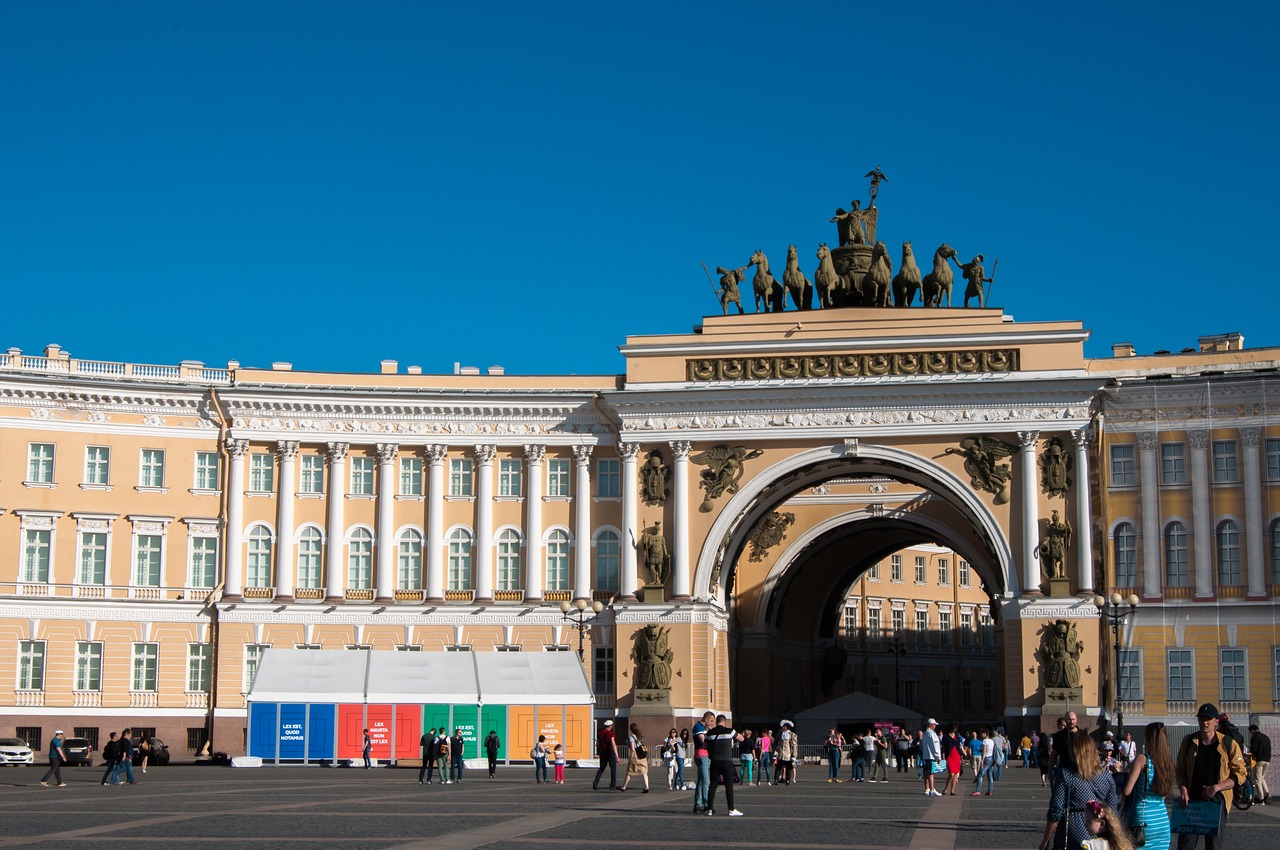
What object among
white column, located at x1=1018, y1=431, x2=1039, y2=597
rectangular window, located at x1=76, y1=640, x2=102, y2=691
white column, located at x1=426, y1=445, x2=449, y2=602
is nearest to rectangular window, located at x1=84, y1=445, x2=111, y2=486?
rectangular window, located at x1=76, y1=640, x2=102, y2=691

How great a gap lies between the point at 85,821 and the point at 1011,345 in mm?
39919

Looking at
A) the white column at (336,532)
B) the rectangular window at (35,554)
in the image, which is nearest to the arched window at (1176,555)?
the white column at (336,532)

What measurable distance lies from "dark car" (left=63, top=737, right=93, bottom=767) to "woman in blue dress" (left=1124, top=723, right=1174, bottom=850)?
150 feet

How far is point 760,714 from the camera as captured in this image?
70.1m

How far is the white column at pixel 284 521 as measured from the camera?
204ft

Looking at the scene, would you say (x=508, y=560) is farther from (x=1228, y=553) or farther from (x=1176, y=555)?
(x=1228, y=553)

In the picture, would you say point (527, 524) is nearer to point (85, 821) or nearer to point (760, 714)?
point (760, 714)

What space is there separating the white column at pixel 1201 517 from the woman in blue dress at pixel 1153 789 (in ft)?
146

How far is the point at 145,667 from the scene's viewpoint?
6088 cm

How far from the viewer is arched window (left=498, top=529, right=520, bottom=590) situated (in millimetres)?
63406

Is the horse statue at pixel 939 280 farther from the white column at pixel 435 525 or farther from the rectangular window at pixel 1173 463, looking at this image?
the white column at pixel 435 525

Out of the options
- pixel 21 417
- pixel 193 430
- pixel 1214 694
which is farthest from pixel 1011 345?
pixel 21 417

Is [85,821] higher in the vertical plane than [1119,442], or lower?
lower

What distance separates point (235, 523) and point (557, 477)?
11.6 metres
